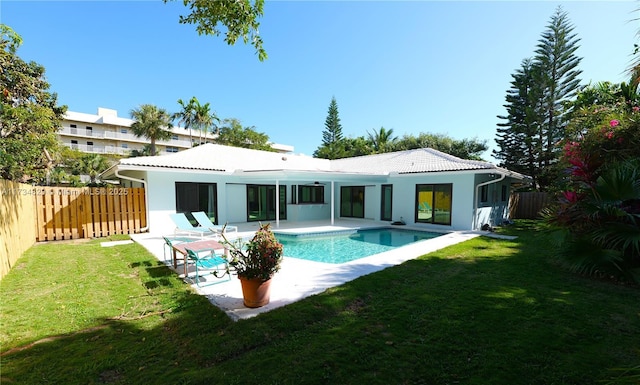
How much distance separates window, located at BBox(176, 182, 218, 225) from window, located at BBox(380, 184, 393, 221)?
31.0ft

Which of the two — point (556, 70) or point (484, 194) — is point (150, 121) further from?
point (556, 70)

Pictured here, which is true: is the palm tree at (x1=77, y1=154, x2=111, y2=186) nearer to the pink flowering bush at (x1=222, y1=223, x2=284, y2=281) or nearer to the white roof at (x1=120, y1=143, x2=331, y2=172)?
the white roof at (x1=120, y1=143, x2=331, y2=172)

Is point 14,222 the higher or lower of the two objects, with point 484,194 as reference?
lower

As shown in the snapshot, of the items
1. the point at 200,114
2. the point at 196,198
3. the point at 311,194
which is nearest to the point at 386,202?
the point at 311,194

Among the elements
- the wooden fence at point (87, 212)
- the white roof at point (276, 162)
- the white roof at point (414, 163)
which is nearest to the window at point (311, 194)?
the white roof at point (276, 162)

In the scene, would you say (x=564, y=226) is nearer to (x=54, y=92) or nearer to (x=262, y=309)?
(x=262, y=309)

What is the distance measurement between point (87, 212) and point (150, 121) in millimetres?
23695

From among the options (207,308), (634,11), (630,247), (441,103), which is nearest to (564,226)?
(630,247)

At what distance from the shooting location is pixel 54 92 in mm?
21234

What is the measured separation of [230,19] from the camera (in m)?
4.54

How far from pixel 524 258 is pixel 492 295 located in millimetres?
3830

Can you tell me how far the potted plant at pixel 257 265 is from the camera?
14.4 feet

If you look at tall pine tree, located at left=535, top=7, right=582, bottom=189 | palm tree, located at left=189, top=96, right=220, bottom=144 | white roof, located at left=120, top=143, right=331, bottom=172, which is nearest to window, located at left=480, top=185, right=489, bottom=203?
white roof, located at left=120, top=143, right=331, bottom=172

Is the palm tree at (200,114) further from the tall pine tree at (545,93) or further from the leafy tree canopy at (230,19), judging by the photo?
the tall pine tree at (545,93)
